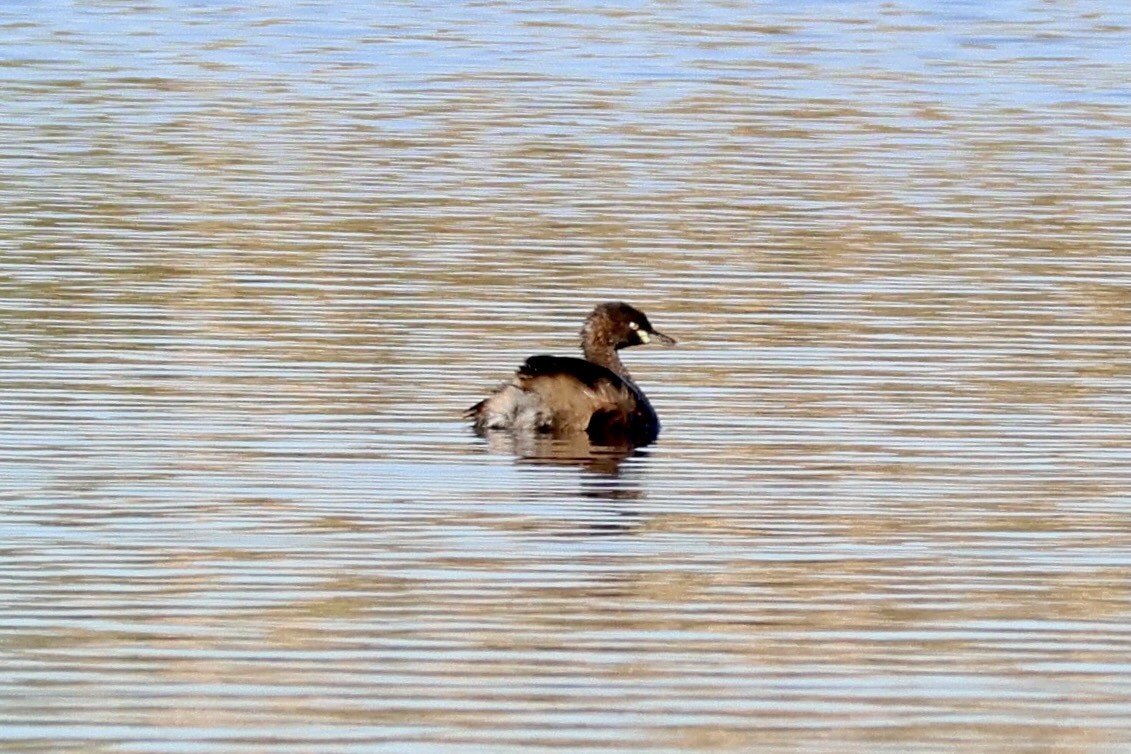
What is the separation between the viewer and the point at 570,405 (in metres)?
14.9

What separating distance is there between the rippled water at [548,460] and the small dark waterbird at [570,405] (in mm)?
244

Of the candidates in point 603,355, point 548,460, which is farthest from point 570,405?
point 603,355

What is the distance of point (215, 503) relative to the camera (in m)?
12.2

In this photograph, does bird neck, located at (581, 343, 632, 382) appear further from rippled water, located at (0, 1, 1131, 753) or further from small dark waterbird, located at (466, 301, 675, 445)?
small dark waterbird, located at (466, 301, 675, 445)

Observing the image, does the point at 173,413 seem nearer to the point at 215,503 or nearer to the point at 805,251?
the point at 215,503

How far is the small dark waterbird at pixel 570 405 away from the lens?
14531 mm

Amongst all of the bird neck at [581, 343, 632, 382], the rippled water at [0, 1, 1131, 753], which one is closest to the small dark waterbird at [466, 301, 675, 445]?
the rippled water at [0, 1, 1131, 753]

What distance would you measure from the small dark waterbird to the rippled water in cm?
24

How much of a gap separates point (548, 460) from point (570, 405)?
33.8 inches

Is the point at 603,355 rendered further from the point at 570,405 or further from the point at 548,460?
the point at 548,460

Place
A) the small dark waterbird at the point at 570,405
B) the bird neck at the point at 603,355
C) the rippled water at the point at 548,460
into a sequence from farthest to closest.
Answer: the bird neck at the point at 603,355 → the small dark waterbird at the point at 570,405 → the rippled water at the point at 548,460

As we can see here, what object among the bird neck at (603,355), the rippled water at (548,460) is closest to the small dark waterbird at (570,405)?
the rippled water at (548,460)

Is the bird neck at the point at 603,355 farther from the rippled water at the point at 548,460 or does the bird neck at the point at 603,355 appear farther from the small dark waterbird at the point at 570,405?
the small dark waterbird at the point at 570,405

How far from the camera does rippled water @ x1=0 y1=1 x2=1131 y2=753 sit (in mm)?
9078
